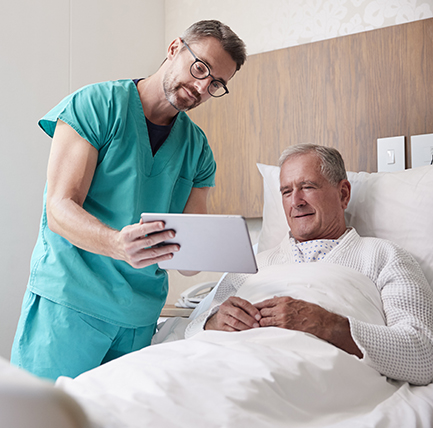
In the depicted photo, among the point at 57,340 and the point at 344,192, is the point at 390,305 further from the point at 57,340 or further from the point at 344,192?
the point at 57,340

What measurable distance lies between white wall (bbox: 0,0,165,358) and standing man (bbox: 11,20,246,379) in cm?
69

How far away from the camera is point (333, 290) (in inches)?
47.1

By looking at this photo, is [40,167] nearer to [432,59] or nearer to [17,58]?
[17,58]

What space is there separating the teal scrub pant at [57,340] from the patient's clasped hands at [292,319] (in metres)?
0.37

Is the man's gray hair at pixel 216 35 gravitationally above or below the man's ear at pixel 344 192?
above

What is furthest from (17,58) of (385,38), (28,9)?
(385,38)

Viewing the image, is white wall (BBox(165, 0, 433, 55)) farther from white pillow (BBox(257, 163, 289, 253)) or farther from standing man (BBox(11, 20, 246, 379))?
standing man (BBox(11, 20, 246, 379))

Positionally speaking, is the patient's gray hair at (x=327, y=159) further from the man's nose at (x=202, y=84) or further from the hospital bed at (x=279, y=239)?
the man's nose at (x=202, y=84)

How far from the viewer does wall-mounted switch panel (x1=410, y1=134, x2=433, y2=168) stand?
1.84 meters

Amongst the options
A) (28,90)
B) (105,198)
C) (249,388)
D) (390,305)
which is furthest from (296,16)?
(249,388)

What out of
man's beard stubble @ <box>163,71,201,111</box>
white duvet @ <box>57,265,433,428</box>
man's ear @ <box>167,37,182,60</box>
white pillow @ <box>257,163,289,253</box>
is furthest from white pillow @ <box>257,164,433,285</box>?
man's ear @ <box>167,37,182,60</box>

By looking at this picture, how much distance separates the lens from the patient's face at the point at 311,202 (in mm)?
1545

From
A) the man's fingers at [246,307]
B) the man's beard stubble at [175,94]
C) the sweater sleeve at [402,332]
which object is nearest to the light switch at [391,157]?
the sweater sleeve at [402,332]

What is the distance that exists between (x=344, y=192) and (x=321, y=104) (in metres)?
0.62
